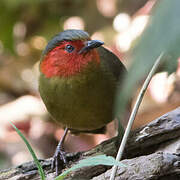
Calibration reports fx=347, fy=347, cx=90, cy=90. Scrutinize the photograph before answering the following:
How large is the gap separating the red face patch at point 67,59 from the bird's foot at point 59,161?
62 centimetres

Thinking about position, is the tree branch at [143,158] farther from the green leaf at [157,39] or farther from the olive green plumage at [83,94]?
the green leaf at [157,39]

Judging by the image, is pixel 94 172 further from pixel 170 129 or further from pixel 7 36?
pixel 7 36

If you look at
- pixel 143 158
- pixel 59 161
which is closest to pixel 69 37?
pixel 59 161

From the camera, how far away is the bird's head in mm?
2580

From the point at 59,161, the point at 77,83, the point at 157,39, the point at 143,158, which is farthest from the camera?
the point at 59,161

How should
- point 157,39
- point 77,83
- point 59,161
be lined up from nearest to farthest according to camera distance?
point 157,39 → point 77,83 → point 59,161

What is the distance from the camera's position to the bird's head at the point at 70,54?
258 centimetres

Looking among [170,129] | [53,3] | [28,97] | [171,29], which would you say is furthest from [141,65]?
[53,3]

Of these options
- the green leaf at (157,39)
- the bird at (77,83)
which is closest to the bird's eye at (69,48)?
the bird at (77,83)

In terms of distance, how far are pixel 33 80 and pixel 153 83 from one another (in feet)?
6.61

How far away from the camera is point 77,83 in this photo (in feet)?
8.38

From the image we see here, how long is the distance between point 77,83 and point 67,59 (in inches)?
8.4

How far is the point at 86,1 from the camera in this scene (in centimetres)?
630

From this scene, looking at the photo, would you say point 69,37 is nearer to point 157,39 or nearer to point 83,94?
point 83,94
